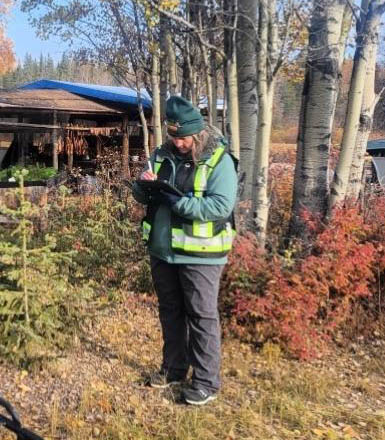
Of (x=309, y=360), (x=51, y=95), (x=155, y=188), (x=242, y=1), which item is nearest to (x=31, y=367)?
(x=155, y=188)

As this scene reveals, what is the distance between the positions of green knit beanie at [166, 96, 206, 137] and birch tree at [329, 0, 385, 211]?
2.83 metres

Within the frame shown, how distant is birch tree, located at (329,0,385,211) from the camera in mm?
5582

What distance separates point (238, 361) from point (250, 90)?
3713 millimetres

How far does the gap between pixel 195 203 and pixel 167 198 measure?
7.8 inches

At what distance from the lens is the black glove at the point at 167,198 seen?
3.16 m

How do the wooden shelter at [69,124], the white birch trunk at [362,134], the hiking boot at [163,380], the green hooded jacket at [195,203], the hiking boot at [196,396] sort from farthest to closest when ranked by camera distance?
the wooden shelter at [69,124]
the white birch trunk at [362,134]
the hiking boot at [163,380]
the hiking boot at [196,396]
the green hooded jacket at [195,203]

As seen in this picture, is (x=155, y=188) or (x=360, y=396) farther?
(x=360, y=396)

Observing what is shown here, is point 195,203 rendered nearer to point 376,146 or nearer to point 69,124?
point 376,146

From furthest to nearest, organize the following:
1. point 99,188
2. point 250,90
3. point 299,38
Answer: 1. point 99,188
2. point 250,90
3. point 299,38

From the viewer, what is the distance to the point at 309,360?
458 centimetres

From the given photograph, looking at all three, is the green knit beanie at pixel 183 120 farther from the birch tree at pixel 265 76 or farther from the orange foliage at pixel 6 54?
the orange foliage at pixel 6 54

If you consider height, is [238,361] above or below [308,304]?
below

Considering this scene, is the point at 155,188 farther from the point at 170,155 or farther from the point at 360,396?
the point at 360,396

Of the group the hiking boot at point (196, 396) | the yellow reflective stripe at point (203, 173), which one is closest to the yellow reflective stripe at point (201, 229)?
the yellow reflective stripe at point (203, 173)
